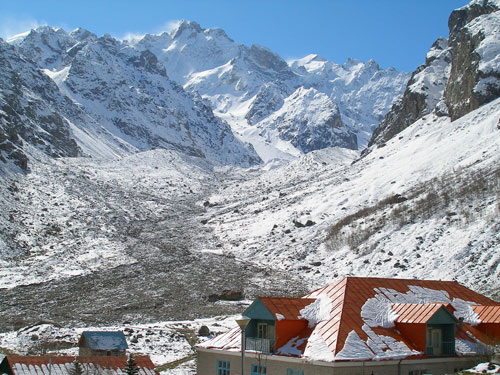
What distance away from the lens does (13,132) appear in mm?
125375

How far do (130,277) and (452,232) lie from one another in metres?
33.4

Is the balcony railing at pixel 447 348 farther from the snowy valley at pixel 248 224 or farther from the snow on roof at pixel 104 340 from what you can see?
the snow on roof at pixel 104 340

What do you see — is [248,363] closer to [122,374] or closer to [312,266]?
[122,374]

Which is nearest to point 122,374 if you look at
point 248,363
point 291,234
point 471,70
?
point 248,363

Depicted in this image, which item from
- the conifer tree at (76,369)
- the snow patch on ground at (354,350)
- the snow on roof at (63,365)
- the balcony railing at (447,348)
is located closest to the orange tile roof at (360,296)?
the snow patch on ground at (354,350)

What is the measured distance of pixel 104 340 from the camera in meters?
32.8

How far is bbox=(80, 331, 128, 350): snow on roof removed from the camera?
1271 inches

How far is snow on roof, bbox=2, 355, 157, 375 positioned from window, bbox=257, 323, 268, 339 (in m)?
5.10

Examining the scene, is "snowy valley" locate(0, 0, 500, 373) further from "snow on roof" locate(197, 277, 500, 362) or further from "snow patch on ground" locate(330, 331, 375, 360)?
"snow patch on ground" locate(330, 331, 375, 360)

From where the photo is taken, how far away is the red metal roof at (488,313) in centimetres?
2541

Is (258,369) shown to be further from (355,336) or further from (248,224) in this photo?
(248,224)

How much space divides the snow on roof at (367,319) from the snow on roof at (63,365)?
356cm

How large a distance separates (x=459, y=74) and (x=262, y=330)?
110 m

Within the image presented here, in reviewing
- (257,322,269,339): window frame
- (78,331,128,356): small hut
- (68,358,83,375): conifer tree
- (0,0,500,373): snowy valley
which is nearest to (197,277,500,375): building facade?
(257,322,269,339): window frame
